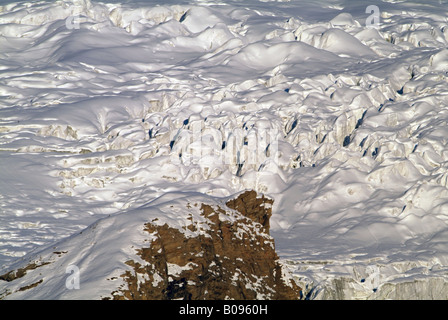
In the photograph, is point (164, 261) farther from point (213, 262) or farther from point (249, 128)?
point (249, 128)

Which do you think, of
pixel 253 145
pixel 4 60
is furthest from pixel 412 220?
pixel 4 60

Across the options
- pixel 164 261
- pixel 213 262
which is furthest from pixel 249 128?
pixel 164 261

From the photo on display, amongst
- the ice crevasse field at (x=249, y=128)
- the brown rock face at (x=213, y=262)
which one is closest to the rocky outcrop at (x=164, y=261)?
the brown rock face at (x=213, y=262)

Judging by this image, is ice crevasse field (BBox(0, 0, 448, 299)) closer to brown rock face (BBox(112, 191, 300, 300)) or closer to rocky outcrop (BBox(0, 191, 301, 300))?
rocky outcrop (BBox(0, 191, 301, 300))

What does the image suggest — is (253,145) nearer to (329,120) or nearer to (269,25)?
(329,120)

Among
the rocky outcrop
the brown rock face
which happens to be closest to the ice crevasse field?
the rocky outcrop

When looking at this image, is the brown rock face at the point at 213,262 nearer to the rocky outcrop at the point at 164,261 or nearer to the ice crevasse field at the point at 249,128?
the rocky outcrop at the point at 164,261

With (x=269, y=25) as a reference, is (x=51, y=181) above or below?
below
